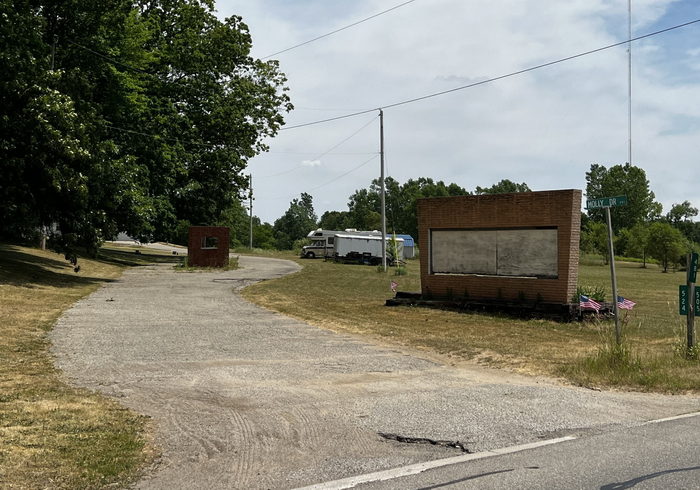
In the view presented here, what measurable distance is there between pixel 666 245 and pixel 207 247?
53.8 metres

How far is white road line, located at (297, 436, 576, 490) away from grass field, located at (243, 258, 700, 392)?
3.66 m

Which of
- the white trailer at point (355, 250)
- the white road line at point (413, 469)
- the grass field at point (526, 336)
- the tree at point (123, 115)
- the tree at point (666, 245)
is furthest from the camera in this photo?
the tree at point (666, 245)

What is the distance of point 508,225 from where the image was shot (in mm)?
18750

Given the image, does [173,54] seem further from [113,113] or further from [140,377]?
[140,377]

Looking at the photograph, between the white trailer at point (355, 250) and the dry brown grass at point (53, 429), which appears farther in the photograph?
the white trailer at point (355, 250)

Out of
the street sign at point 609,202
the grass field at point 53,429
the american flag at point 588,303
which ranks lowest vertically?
the grass field at point 53,429

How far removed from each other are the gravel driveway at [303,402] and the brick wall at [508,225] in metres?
7.05

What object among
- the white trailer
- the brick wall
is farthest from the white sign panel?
the white trailer

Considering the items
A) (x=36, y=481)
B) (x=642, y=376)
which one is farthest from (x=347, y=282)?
(x=36, y=481)

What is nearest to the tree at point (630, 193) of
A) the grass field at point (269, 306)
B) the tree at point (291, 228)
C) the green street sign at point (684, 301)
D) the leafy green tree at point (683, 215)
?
the leafy green tree at point (683, 215)

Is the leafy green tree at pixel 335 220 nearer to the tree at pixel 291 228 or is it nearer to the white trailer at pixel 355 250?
the tree at pixel 291 228

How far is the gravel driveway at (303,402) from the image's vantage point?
5.50 m

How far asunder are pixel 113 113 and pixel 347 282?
1484cm

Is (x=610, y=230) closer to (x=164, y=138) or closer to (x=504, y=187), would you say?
(x=164, y=138)
